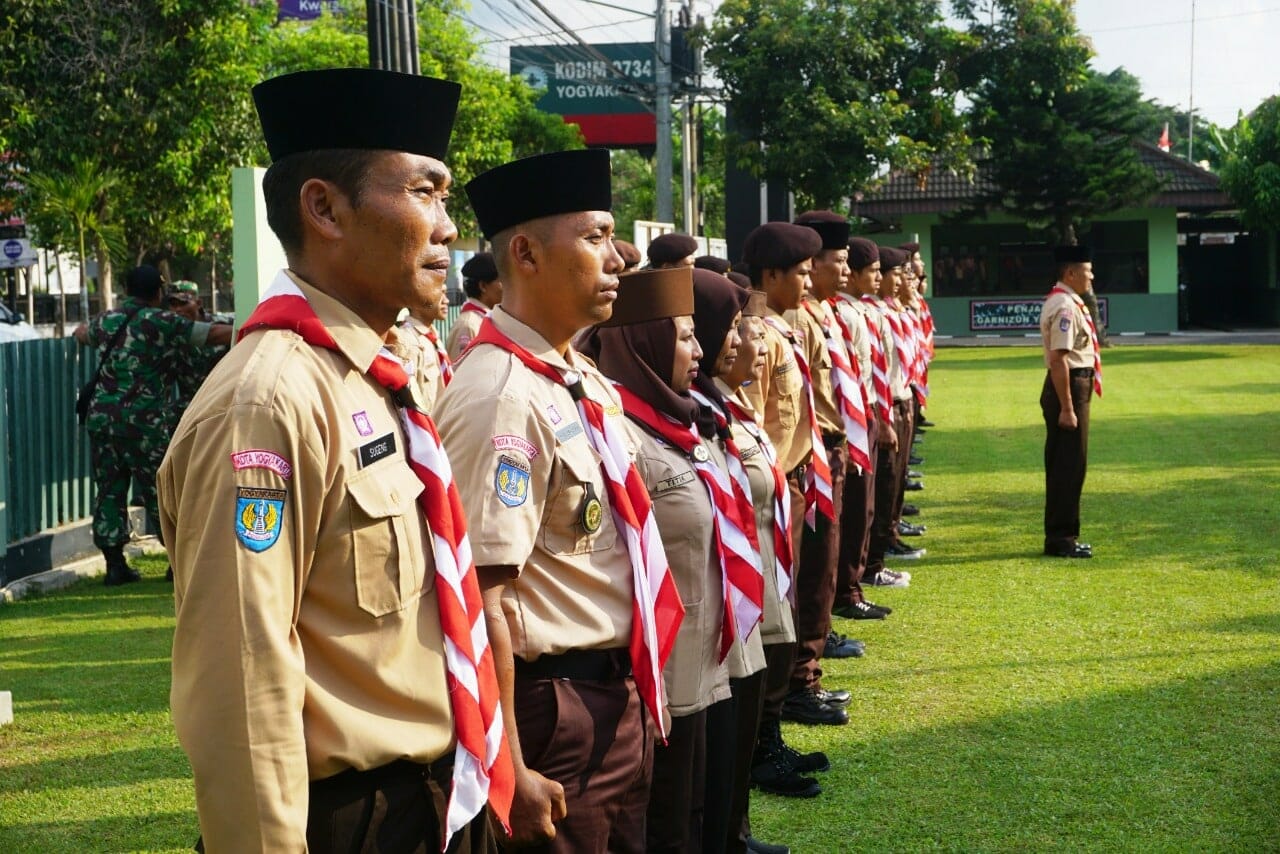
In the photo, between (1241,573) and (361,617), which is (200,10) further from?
(361,617)

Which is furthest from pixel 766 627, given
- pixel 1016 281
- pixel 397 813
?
pixel 1016 281

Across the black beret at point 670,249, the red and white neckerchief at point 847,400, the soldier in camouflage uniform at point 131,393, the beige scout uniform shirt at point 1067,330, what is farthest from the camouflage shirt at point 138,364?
the beige scout uniform shirt at point 1067,330

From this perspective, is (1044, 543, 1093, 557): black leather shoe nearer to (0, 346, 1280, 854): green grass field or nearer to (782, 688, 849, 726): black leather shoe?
(0, 346, 1280, 854): green grass field

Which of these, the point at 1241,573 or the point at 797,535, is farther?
the point at 1241,573

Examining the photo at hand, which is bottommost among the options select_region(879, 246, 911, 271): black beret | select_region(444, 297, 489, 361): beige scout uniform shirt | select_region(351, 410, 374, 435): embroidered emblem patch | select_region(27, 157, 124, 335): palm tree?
select_region(351, 410, 374, 435): embroidered emblem patch

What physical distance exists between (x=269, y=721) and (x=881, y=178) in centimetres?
2580

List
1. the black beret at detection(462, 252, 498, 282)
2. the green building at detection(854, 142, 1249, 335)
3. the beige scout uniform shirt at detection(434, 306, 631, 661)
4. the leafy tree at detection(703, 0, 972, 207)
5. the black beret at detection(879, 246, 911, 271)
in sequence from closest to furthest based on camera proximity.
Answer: the beige scout uniform shirt at detection(434, 306, 631, 661), the black beret at detection(462, 252, 498, 282), the black beret at detection(879, 246, 911, 271), the leafy tree at detection(703, 0, 972, 207), the green building at detection(854, 142, 1249, 335)

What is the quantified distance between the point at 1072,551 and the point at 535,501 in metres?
7.42

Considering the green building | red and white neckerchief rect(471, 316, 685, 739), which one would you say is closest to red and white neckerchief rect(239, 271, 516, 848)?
red and white neckerchief rect(471, 316, 685, 739)

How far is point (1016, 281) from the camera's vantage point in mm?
36625

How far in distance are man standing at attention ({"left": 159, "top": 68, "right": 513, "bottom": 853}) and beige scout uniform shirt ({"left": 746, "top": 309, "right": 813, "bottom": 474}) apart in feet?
12.2

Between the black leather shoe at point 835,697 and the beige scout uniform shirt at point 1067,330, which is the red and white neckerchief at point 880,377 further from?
the black leather shoe at point 835,697

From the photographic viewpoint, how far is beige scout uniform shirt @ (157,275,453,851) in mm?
1965

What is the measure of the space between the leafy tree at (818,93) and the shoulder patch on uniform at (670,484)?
2088 cm
